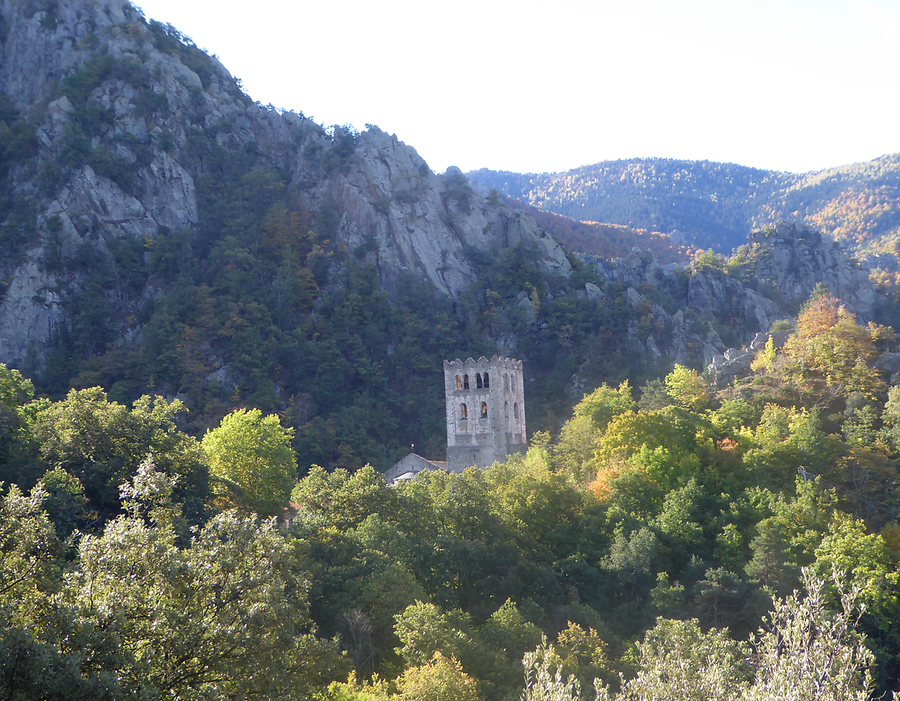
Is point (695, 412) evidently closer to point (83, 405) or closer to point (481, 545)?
point (481, 545)

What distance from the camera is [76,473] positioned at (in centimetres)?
3053

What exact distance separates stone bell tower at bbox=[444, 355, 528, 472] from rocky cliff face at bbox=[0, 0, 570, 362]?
130 ft

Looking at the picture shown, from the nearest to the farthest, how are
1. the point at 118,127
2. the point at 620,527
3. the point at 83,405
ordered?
1. the point at 83,405
2. the point at 620,527
3. the point at 118,127

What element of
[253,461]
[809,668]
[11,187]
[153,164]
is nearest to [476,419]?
[253,461]

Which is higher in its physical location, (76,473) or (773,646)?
(76,473)

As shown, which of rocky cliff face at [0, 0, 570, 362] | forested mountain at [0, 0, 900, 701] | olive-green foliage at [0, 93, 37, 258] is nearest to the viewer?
forested mountain at [0, 0, 900, 701]

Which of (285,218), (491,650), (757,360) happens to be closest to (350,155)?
(285,218)

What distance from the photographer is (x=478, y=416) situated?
56.6m

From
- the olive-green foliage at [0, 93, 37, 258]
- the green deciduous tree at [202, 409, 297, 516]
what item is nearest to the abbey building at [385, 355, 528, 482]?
the green deciduous tree at [202, 409, 297, 516]

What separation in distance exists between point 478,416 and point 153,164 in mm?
55593

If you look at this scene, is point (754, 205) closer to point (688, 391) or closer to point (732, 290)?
point (732, 290)

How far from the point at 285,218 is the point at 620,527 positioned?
67.0 meters

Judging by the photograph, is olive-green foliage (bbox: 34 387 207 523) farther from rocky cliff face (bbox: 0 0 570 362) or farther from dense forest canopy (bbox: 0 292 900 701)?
rocky cliff face (bbox: 0 0 570 362)

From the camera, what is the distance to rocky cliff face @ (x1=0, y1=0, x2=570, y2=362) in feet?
277
